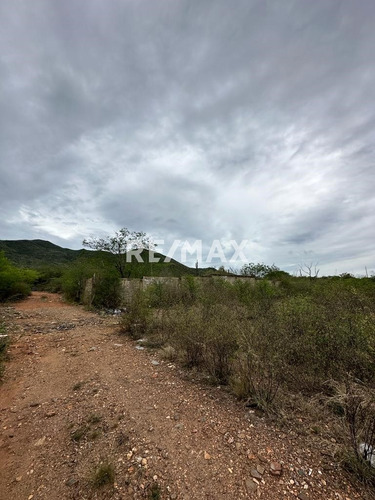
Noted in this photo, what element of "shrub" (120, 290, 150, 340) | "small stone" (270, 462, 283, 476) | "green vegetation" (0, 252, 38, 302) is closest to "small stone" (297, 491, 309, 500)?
"small stone" (270, 462, 283, 476)

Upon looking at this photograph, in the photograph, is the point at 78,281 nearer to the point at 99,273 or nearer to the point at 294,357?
the point at 99,273

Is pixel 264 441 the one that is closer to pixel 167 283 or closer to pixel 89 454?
pixel 89 454

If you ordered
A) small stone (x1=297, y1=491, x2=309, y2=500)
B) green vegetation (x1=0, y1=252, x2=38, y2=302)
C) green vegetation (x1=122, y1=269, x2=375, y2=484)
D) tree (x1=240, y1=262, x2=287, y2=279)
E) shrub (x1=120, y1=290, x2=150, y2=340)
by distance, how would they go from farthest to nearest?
tree (x1=240, y1=262, x2=287, y2=279) → green vegetation (x1=0, y1=252, x2=38, y2=302) → shrub (x1=120, y1=290, x2=150, y2=340) → green vegetation (x1=122, y1=269, x2=375, y2=484) → small stone (x1=297, y1=491, x2=309, y2=500)

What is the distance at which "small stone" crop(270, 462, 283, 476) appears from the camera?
181cm

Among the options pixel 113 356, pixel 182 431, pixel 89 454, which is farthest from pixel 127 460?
pixel 113 356

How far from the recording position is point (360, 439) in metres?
1.96

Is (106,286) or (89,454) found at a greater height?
(106,286)

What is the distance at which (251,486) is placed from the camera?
173 centimetres

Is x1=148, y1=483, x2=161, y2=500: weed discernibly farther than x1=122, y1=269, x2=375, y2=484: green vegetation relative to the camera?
No

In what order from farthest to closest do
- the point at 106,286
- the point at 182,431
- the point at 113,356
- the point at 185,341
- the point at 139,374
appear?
the point at 106,286, the point at 113,356, the point at 185,341, the point at 139,374, the point at 182,431

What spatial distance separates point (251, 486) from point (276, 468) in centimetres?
26

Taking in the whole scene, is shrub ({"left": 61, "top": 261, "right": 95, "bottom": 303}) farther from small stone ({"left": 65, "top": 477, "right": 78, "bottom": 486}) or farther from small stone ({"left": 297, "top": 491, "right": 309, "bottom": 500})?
small stone ({"left": 297, "top": 491, "right": 309, "bottom": 500})

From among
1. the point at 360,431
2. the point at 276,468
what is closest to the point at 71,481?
the point at 276,468

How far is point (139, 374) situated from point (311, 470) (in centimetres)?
259
